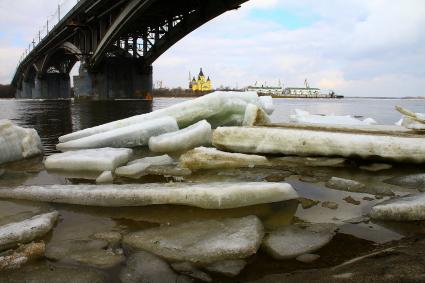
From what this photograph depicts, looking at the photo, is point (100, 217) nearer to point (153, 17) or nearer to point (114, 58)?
point (153, 17)

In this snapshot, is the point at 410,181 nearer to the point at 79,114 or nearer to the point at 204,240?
the point at 204,240

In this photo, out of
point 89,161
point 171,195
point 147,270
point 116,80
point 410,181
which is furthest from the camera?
point 116,80

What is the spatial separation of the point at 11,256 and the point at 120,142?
129 inches

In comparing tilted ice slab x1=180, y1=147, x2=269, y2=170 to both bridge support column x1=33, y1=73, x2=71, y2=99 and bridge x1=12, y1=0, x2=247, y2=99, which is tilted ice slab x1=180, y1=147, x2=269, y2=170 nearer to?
bridge x1=12, y1=0, x2=247, y2=99

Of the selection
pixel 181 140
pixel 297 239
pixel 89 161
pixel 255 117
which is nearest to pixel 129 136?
pixel 181 140

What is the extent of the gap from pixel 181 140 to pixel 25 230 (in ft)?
8.78

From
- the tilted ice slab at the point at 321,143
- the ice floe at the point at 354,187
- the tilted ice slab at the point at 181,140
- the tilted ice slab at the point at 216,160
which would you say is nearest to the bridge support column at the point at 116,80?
the tilted ice slab at the point at 181,140

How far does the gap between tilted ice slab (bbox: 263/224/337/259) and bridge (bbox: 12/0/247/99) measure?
22.5 meters

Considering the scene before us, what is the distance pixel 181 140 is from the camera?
15.7 ft

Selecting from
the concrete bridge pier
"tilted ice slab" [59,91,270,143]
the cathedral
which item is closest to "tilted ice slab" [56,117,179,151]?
"tilted ice slab" [59,91,270,143]

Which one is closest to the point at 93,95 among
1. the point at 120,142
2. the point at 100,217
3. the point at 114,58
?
the point at 114,58

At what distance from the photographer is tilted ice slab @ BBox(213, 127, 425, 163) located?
13.2ft

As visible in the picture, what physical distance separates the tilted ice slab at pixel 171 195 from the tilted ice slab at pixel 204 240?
0.88 ft

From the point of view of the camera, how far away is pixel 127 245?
7.29 feet
